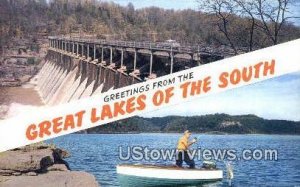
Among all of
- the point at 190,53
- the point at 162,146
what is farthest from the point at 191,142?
the point at 190,53

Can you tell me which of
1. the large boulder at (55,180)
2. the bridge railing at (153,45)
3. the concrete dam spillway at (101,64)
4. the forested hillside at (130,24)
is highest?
the forested hillside at (130,24)

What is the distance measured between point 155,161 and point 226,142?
1.99 ft

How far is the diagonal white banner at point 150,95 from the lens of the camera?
312 inches

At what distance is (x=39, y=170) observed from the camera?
8453mm

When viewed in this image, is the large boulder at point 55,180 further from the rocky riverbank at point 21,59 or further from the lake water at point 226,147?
the rocky riverbank at point 21,59

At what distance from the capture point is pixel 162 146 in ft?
26.5

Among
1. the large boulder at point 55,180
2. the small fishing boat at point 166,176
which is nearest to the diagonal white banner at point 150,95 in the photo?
the large boulder at point 55,180

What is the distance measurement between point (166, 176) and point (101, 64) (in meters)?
1.14

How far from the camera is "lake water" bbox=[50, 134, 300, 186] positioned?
8078 millimetres

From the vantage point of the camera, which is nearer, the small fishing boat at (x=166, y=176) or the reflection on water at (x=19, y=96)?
the small fishing boat at (x=166, y=176)

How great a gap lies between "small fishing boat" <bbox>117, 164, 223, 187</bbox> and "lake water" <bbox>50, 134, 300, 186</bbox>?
8 centimetres

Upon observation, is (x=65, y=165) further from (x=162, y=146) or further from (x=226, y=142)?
(x=226, y=142)

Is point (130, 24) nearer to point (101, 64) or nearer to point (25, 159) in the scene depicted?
point (101, 64)

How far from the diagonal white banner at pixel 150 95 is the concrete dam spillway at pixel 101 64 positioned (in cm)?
8
